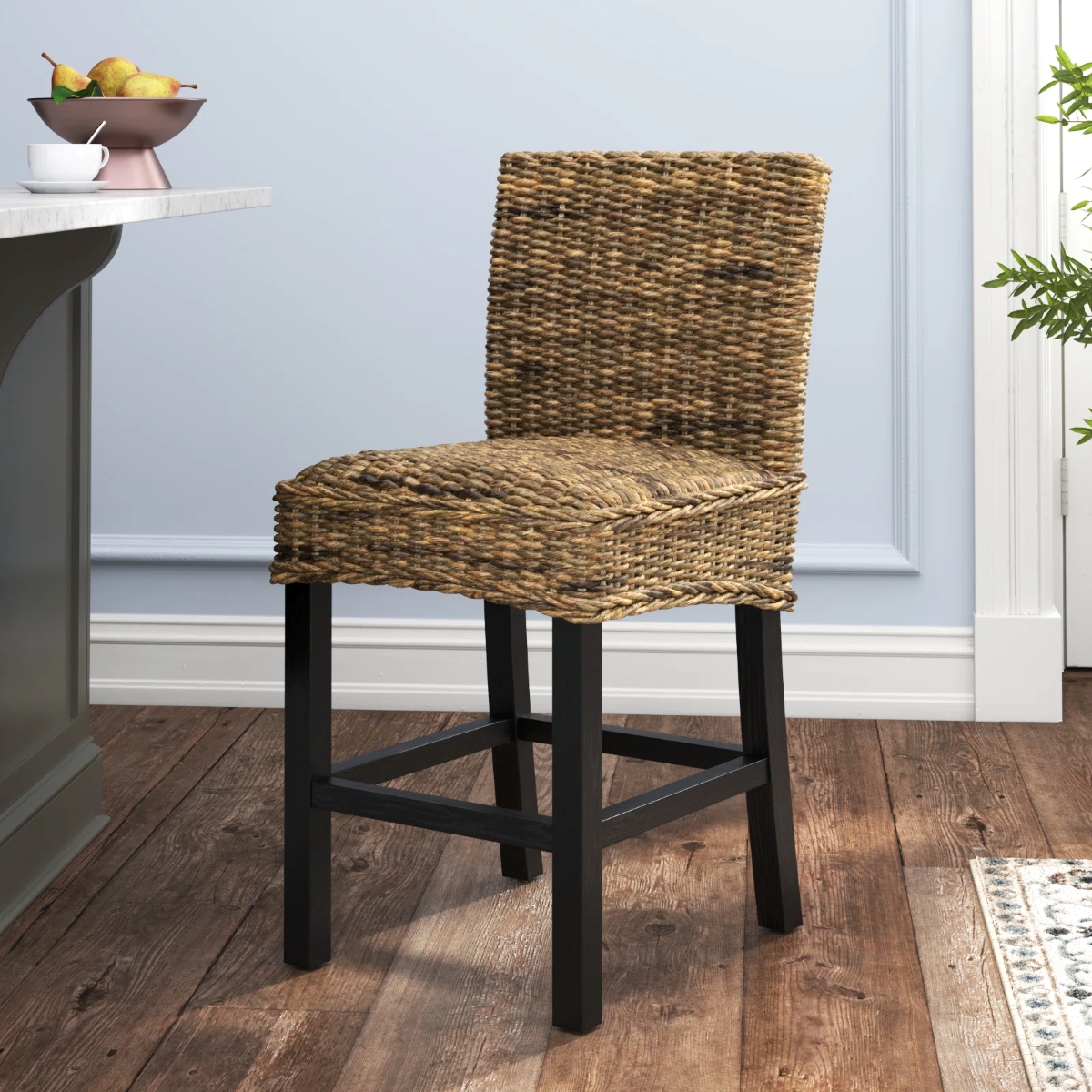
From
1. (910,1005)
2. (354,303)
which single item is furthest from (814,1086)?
(354,303)

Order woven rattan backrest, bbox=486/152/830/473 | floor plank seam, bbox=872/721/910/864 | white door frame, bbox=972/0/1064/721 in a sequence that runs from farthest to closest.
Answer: white door frame, bbox=972/0/1064/721
floor plank seam, bbox=872/721/910/864
woven rattan backrest, bbox=486/152/830/473

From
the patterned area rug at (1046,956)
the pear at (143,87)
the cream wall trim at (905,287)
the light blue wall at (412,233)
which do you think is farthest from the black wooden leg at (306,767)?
the cream wall trim at (905,287)

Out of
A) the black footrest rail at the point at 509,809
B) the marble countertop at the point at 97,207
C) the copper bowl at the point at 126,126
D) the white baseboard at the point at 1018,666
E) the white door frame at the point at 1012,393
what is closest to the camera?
the marble countertop at the point at 97,207

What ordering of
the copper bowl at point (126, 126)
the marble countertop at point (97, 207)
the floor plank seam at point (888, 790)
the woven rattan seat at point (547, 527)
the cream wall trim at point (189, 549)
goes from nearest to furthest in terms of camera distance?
1. the marble countertop at point (97, 207)
2. the woven rattan seat at point (547, 527)
3. the copper bowl at point (126, 126)
4. the floor plank seam at point (888, 790)
5. the cream wall trim at point (189, 549)

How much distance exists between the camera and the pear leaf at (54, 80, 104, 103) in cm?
175

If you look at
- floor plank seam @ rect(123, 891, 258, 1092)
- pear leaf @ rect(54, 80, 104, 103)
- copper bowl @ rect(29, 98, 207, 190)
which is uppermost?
pear leaf @ rect(54, 80, 104, 103)

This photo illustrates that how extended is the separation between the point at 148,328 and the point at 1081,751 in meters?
1.81

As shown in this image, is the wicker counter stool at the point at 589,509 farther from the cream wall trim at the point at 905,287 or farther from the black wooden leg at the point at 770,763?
the cream wall trim at the point at 905,287

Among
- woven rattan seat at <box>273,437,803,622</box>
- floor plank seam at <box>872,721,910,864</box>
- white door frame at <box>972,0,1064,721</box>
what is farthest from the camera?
white door frame at <box>972,0,1064,721</box>

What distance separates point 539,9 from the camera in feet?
8.50

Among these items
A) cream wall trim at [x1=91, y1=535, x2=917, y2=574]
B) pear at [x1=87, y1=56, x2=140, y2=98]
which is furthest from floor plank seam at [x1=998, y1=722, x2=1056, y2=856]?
pear at [x1=87, y1=56, x2=140, y2=98]

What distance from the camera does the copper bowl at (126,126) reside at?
5.75 ft

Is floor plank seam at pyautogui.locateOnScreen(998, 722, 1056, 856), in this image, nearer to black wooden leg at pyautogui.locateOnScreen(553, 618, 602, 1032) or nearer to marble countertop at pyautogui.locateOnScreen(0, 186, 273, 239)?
black wooden leg at pyautogui.locateOnScreen(553, 618, 602, 1032)

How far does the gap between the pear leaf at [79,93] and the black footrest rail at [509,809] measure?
858 mm
